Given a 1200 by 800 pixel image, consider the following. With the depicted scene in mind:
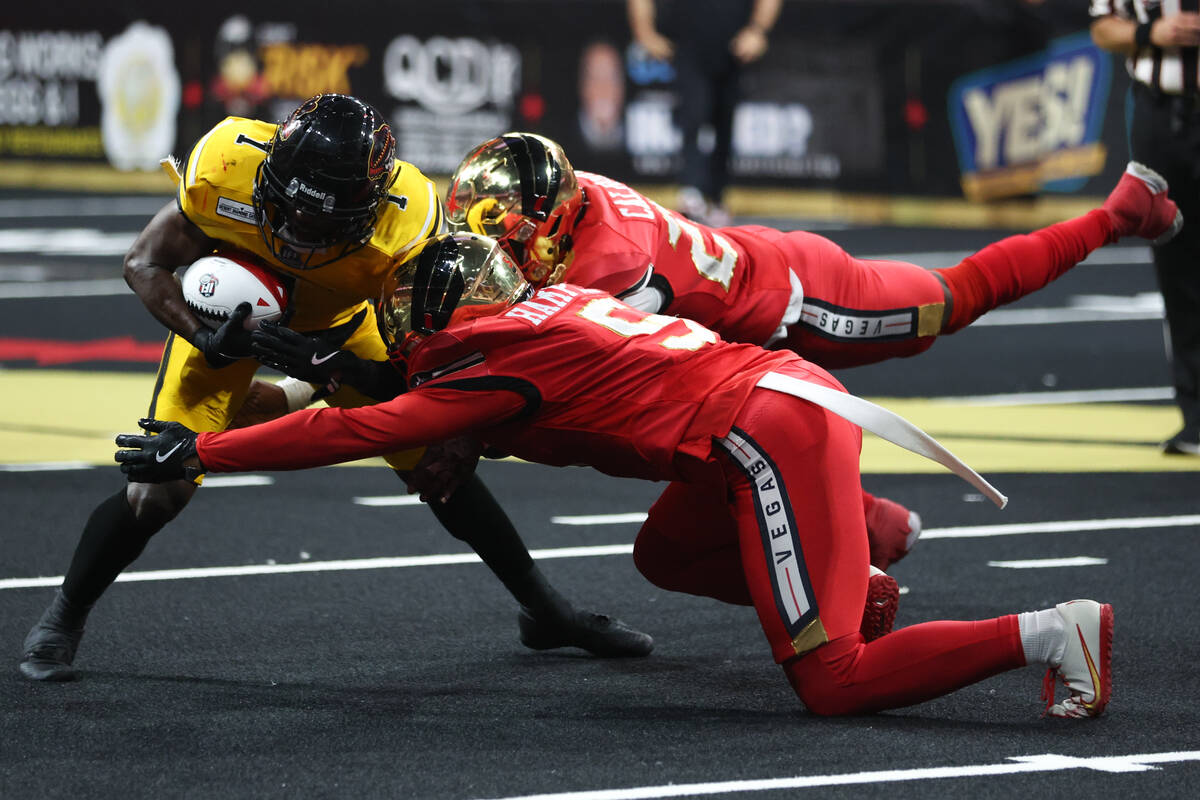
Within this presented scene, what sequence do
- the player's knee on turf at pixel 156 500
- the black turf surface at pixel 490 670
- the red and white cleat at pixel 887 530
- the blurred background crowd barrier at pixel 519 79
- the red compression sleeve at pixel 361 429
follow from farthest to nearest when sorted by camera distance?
the blurred background crowd barrier at pixel 519 79, the red and white cleat at pixel 887 530, the player's knee on turf at pixel 156 500, the red compression sleeve at pixel 361 429, the black turf surface at pixel 490 670

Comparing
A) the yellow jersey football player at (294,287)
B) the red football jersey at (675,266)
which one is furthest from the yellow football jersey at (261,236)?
the red football jersey at (675,266)

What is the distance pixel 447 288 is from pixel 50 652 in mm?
1513

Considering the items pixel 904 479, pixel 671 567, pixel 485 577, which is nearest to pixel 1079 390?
pixel 904 479

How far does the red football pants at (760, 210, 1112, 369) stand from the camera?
5375 millimetres

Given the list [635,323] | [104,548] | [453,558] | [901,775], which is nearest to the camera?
[901,775]

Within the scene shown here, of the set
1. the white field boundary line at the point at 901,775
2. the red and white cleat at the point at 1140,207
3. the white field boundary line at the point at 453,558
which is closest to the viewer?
the white field boundary line at the point at 901,775

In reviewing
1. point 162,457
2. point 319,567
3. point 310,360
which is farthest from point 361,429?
point 319,567

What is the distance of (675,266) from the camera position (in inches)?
198

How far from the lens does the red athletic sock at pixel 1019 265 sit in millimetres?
5449

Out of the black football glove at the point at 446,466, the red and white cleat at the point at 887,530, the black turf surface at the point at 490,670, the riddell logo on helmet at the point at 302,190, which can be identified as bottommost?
the black turf surface at the point at 490,670

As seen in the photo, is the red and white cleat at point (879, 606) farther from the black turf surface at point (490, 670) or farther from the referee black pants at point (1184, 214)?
the referee black pants at point (1184, 214)

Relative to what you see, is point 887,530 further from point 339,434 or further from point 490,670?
point 339,434

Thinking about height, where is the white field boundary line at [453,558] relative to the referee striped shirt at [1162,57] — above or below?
below

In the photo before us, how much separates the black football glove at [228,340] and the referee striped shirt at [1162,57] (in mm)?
4395
